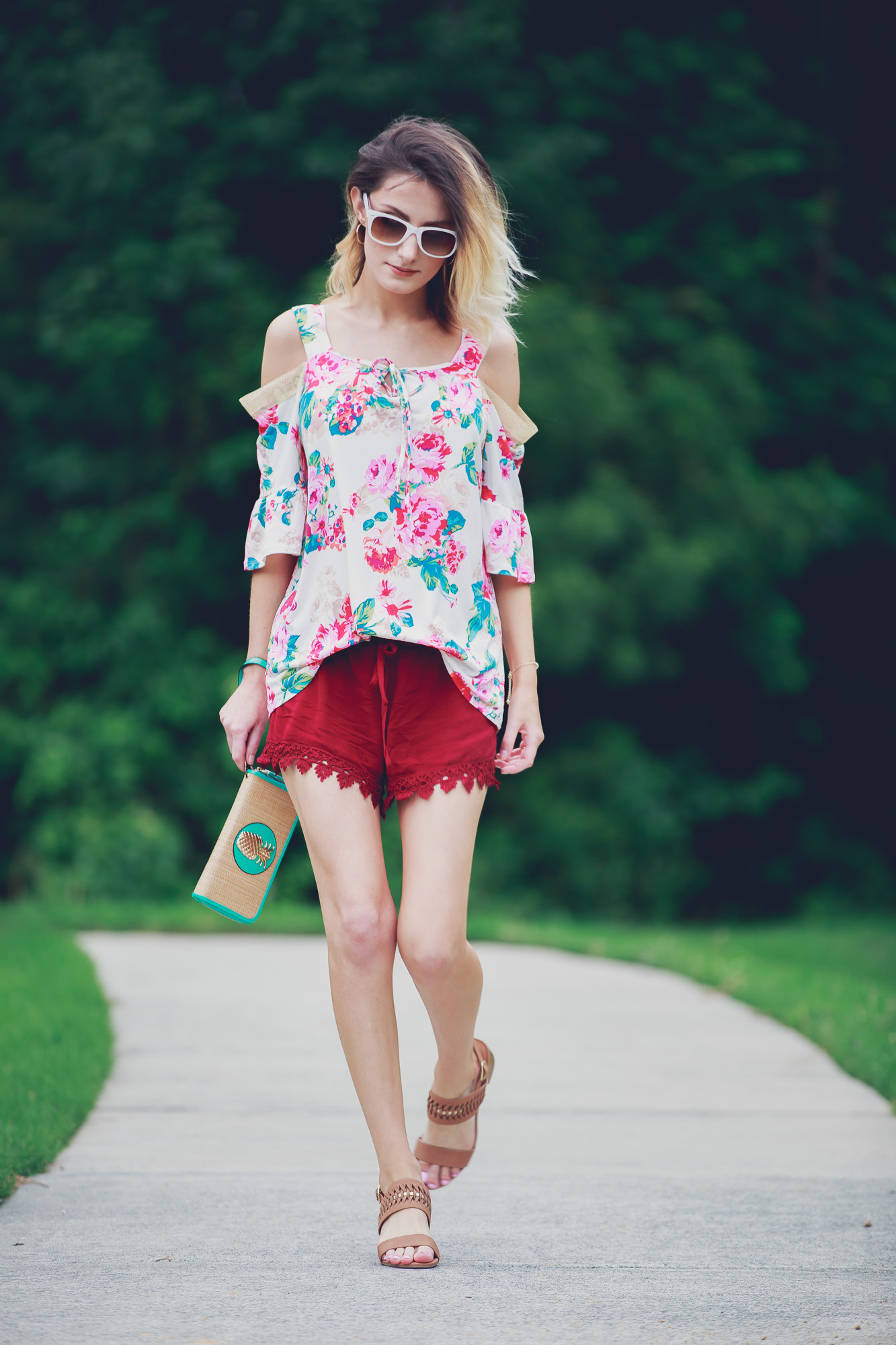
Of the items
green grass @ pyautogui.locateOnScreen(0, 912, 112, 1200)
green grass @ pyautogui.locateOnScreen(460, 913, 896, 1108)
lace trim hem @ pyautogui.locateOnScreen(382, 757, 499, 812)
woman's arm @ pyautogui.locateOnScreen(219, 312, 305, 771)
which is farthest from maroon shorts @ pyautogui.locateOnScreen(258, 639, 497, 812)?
green grass @ pyautogui.locateOnScreen(460, 913, 896, 1108)

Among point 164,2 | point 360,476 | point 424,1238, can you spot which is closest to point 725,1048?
point 424,1238

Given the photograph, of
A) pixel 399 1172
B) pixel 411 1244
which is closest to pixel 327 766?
pixel 399 1172

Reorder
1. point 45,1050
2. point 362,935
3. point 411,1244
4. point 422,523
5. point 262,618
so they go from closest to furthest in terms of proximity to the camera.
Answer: point 411,1244 → point 362,935 → point 422,523 → point 262,618 → point 45,1050

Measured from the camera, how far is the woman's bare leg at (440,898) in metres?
2.53

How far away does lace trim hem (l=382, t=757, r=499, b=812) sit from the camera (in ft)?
8.45

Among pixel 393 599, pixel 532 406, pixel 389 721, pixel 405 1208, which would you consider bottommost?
pixel 405 1208

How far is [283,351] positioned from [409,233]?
316 millimetres

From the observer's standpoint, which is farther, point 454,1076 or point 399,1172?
point 454,1076

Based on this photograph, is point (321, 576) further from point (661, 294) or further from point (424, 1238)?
point (661, 294)

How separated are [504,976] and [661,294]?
8.66m

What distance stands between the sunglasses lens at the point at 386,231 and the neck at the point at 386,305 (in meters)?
0.10

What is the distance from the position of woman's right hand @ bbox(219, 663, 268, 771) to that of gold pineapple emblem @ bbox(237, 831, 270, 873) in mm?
128

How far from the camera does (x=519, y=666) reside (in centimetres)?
282

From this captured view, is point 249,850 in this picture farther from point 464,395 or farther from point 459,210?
point 459,210
